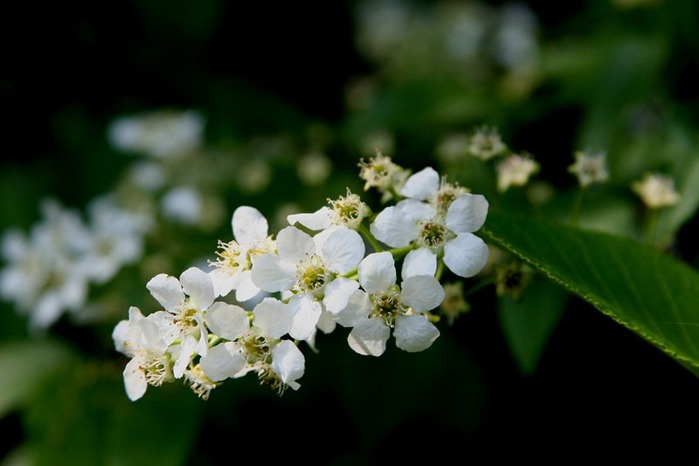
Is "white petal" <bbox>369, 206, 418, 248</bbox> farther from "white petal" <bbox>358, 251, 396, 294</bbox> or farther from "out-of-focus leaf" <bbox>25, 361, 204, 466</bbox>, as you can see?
"out-of-focus leaf" <bbox>25, 361, 204, 466</bbox>

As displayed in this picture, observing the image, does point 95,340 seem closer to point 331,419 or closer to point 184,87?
point 331,419

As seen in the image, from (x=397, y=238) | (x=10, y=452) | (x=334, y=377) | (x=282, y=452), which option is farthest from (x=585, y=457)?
(x=10, y=452)

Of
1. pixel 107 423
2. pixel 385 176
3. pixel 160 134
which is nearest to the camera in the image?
pixel 385 176

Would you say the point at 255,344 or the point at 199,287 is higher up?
the point at 199,287

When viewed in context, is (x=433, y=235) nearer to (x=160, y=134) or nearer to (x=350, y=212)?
(x=350, y=212)

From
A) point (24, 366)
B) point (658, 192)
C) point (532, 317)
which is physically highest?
point (24, 366)

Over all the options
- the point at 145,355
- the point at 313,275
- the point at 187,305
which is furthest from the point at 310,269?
the point at 145,355
